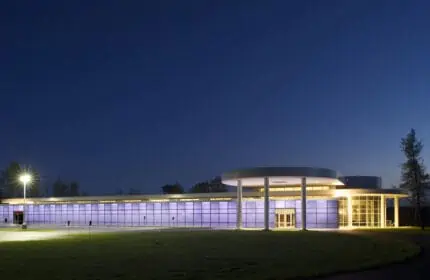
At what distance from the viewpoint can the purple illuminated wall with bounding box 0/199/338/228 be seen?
8944cm

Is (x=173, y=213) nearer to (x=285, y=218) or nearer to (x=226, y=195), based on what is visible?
(x=226, y=195)

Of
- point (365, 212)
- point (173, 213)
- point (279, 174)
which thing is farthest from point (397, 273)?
point (173, 213)

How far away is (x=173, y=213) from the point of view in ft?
341

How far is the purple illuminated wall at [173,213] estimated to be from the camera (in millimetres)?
89438

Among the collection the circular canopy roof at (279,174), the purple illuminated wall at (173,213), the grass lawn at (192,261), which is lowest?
the purple illuminated wall at (173,213)

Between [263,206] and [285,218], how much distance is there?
12.7 ft

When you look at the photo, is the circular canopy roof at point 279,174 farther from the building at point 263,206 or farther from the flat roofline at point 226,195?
the flat roofline at point 226,195

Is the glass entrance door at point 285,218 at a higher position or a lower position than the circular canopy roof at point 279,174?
lower

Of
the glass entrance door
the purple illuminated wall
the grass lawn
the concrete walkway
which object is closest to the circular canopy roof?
the purple illuminated wall

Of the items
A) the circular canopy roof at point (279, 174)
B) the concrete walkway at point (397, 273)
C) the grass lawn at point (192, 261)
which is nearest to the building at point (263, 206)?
the circular canopy roof at point (279, 174)

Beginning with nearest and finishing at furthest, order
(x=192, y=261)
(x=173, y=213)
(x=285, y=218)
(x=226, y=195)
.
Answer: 1. (x=192, y=261)
2. (x=285, y=218)
3. (x=226, y=195)
4. (x=173, y=213)

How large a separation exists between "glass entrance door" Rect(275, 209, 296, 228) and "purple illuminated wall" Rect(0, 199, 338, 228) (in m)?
0.58

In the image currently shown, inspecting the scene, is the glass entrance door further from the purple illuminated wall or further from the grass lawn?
the grass lawn

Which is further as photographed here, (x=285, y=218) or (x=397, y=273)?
(x=285, y=218)
